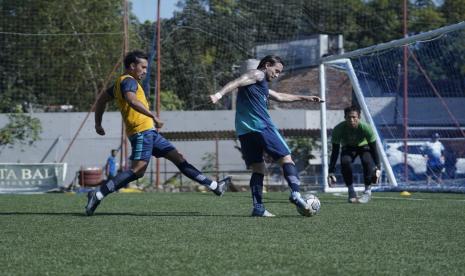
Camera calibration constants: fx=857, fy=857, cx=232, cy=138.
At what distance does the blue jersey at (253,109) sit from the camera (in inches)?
345

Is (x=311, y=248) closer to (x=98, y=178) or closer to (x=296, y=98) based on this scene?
(x=296, y=98)

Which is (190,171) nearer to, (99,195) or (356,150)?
(99,195)

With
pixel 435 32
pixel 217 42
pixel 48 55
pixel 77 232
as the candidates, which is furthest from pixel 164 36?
pixel 77 232

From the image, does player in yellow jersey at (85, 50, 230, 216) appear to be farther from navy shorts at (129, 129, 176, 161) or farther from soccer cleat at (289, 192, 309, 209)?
soccer cleat at (289, 192, 309, 209)

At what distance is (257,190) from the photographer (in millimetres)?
8945

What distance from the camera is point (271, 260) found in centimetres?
510

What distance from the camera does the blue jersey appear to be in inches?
345

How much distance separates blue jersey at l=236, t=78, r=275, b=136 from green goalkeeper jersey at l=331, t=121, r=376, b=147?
10.0ft

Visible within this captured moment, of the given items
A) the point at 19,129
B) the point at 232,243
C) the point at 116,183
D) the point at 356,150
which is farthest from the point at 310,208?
the point at 19,129

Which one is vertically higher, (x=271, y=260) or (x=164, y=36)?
(x=164, y=36)

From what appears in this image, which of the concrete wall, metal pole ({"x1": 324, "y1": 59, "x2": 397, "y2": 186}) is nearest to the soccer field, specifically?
metal pole ({"x1": 324, "y1": 59, "x2": 397, "y2": 186})

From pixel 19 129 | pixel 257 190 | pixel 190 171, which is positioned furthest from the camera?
pixel 19 129

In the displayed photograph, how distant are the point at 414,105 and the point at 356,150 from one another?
656 centimetres

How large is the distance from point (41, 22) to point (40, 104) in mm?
2874
